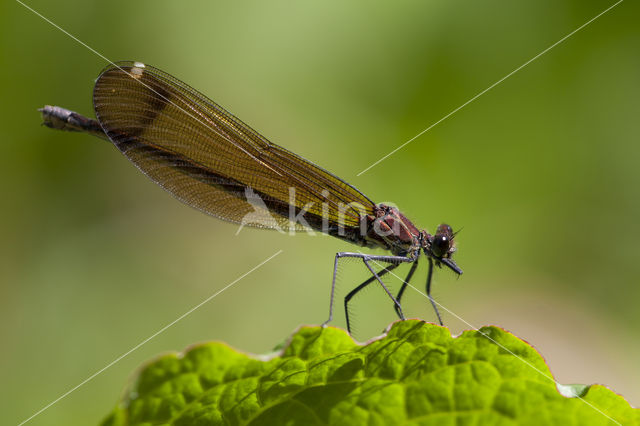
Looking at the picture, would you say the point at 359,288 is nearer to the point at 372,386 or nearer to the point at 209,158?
the point at 209,158

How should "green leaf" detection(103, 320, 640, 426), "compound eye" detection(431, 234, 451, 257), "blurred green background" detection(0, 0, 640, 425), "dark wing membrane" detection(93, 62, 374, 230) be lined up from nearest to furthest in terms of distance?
"green leaf" detection(103, 320, 640, 426), "dark wing membrane" detection(93, 62, 374, 230), "compound eye" detection(431, 234, 451, 257), "blurred green background" detection(0, 0, 640, 425)

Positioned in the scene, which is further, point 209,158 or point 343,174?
point 343,174

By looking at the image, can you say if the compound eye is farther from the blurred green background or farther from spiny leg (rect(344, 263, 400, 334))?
the blurred green background

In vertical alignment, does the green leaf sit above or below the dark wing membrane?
below

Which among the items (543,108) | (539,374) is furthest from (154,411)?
(543,108)

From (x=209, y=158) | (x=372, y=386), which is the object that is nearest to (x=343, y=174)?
(x=209, y=158)

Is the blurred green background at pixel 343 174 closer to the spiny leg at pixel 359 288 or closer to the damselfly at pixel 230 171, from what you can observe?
the spiny leg at pixel 359 288

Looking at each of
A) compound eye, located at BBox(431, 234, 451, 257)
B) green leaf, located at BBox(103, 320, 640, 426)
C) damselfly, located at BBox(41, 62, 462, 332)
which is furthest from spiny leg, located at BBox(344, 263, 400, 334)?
green leaf, located at BBox(103, 320, 640, 426)
